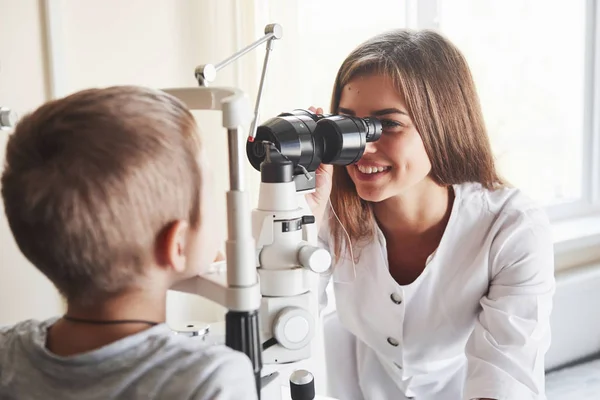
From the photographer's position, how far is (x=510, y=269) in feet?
4.08

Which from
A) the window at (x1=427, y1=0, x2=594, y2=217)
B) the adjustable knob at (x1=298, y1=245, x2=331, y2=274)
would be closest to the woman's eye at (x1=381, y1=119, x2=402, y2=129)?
the adjustable knob at (x1=298, y1=245, x2=331, y2=274)

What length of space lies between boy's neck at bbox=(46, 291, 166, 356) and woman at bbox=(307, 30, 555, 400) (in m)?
0.59

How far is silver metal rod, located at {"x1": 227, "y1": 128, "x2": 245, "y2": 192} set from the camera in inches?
25.3

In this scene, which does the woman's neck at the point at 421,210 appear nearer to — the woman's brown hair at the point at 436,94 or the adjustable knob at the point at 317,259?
the woman's brown hair at the point at 436,94

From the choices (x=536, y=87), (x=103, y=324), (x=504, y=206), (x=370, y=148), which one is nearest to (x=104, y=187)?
(x=103, y=324)

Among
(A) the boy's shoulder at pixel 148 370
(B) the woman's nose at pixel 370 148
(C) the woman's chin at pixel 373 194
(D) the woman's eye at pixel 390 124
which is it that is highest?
(D) the woman's eye at pixel 390 124

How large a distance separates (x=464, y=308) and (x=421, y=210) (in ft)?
0.71

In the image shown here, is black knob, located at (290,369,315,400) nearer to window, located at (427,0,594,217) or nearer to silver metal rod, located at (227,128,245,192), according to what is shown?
silver metal rod, located at (227,128,245,192)

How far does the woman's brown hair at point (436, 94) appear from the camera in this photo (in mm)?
1241

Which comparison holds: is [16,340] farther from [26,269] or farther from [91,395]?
[26,269]

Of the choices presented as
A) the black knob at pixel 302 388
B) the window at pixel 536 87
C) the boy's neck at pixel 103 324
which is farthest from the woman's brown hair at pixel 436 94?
the window at pixel 536 87

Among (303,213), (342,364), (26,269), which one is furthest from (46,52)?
(342,364)

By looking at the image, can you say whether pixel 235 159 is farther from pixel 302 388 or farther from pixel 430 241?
pixel 430 241

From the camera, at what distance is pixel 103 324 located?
2.28 ft
